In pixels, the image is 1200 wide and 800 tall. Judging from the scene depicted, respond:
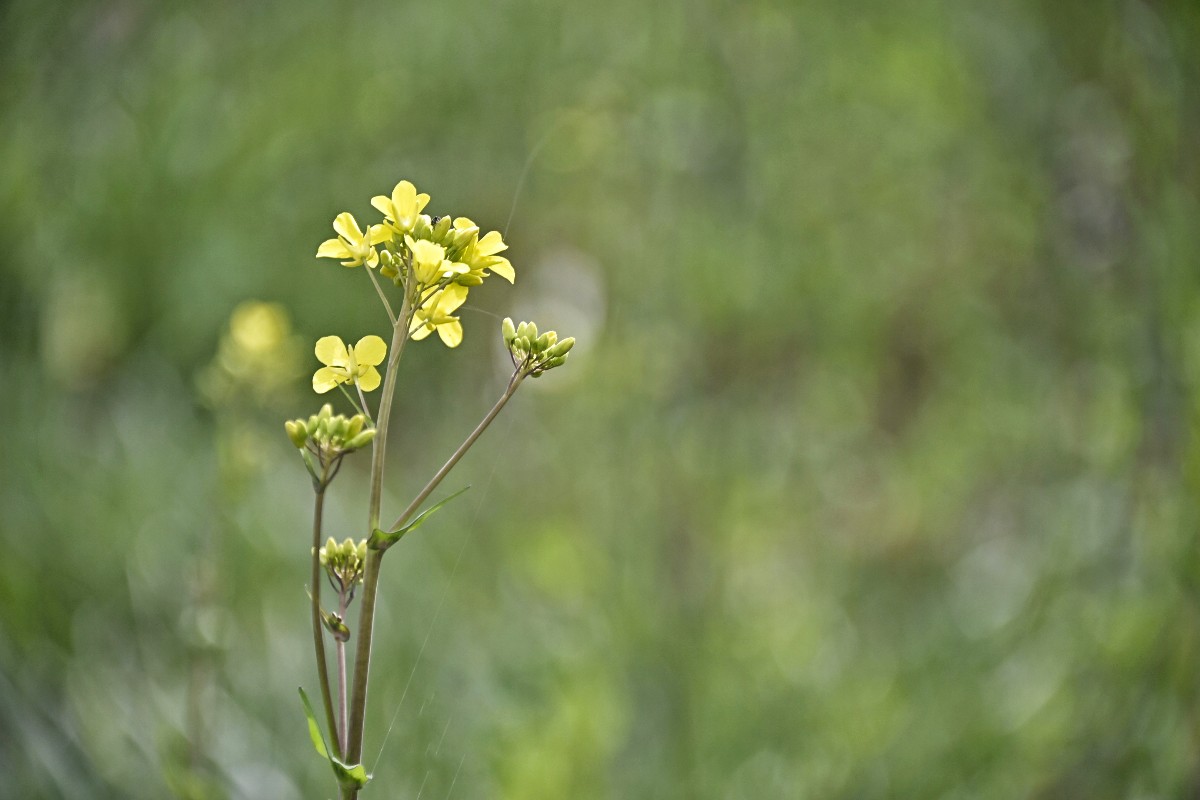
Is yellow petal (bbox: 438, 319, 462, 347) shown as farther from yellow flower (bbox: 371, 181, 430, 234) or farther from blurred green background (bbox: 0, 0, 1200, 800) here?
blurred green background (bbox: 0, 0, 1200, 800)

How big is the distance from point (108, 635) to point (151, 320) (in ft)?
2.63

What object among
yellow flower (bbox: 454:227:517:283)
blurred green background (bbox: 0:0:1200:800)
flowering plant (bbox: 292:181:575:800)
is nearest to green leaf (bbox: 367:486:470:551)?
flowering plant (bbox: 292:181:575:800)

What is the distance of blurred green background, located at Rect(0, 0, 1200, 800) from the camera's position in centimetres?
90

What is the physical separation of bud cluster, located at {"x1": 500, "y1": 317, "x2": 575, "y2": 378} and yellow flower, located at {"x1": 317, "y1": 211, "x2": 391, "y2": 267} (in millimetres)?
61

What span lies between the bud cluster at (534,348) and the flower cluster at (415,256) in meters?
0.02

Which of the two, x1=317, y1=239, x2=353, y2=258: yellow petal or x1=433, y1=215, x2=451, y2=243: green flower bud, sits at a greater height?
x1=433, y1=215, x2=451, y2=243: green flower bud

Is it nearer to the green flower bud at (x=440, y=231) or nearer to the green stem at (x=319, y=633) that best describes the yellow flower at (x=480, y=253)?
the green flower bud at (x=440, y=231)

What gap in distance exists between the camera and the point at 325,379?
38 centimetres

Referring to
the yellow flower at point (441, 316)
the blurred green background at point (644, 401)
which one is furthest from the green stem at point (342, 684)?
the blurred green background at point (644, 401)

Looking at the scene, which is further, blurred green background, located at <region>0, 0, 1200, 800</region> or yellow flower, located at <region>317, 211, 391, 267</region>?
blurred green background, located at <region>0, 0, 1200, 800</region>

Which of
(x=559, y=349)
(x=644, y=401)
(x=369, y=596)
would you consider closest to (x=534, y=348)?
(x=559, y=349)

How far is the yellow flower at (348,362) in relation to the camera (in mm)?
377

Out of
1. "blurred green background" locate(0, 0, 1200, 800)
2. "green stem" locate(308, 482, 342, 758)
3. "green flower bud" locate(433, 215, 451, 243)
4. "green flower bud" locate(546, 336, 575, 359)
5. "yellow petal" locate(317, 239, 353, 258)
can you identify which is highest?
"blurred green background" locate(0, 0, 1200, 800)

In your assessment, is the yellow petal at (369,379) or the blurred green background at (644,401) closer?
the yellow petal at (369,379)
